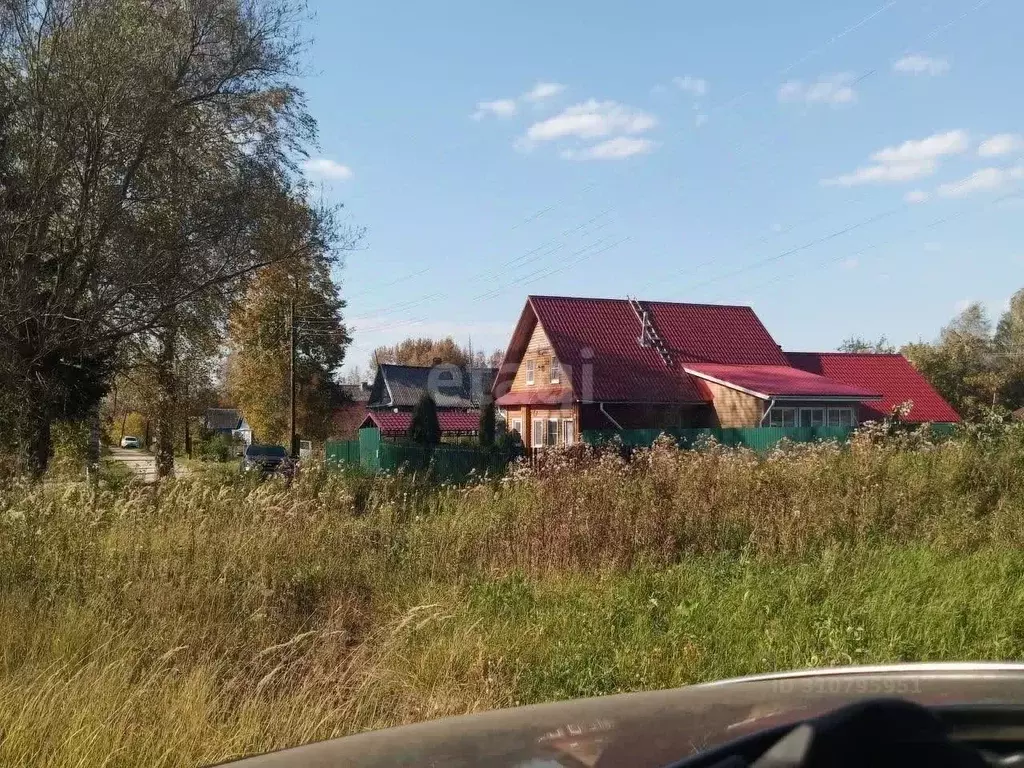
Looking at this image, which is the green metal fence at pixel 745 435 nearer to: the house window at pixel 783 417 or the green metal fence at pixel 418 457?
the house window at pixel 783 417

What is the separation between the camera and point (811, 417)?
33312mm

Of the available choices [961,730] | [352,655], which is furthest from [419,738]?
[352,655]

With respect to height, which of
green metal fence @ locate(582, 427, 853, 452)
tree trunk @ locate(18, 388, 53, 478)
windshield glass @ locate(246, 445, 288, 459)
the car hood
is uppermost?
tree trunk @ locate(18, 388, 53, 478)

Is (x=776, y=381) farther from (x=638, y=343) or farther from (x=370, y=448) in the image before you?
(x=370, y=448)

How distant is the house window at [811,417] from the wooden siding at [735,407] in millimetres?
1945

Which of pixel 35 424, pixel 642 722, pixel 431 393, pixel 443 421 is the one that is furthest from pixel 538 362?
pixel 642 722

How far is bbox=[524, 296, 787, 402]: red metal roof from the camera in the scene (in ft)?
110

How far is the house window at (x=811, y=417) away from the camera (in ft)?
109

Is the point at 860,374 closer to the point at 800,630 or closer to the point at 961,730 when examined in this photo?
the point at 800,630

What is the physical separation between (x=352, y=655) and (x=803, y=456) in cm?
729

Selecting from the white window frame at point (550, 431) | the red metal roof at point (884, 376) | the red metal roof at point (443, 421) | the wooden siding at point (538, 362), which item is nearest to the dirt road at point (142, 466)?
the red metal roof at point (443, 421)

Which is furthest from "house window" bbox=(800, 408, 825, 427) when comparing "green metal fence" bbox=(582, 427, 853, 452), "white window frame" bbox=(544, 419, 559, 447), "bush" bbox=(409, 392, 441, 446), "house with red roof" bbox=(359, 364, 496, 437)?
"house with red roof" bbox=(359, 364, 496, 437)

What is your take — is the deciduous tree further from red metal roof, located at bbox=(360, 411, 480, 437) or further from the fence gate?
red metal roof, located at bbox=(360, 411, 480, 437)

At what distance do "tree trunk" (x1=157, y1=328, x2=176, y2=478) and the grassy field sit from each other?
23.2 feet
